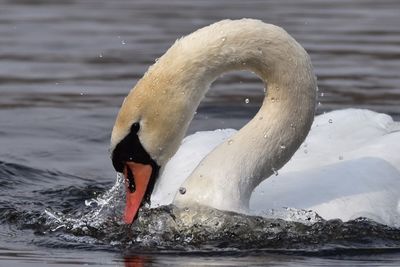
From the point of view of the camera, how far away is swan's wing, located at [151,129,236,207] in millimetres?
8086

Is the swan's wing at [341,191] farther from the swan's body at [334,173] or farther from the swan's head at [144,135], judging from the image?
the swan's head at [144,135]

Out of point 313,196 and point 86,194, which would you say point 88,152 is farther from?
point 313,196

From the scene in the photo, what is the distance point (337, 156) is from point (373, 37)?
7.19 meters

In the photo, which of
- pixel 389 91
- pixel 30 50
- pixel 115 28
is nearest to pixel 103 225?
pixel 389 91

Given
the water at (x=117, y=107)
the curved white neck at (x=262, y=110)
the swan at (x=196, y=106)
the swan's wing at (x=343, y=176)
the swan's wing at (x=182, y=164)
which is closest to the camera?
the water at (x=117, y=107)

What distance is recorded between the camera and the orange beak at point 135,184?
7535 millimetres

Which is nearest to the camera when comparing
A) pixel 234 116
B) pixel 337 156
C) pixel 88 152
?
pixel 337 156

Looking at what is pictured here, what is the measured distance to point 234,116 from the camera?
1170 cm

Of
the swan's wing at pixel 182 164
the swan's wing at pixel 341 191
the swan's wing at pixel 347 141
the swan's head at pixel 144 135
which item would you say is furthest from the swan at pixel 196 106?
the swan's wing at pixel 347 141

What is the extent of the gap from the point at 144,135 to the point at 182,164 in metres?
1.03

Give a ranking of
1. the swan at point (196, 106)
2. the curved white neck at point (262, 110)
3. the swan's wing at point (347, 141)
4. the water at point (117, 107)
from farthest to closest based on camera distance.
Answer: the swan's wing at point (347, 141), the curved white neck at point (262, 110), the swan at point (196, 106), the water at point (117, 107)

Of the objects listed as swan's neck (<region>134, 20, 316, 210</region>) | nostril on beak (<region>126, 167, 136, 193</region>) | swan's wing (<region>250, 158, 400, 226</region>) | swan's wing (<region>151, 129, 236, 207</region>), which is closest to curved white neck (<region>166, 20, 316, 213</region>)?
swan's neck (<region>134, 20, 316, 210</region>)

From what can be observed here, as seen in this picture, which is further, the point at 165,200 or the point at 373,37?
the point at 373,37

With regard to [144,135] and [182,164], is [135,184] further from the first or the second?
[182,164]
